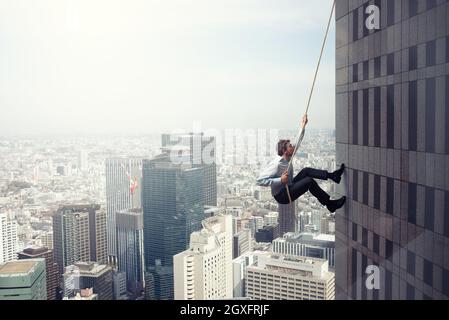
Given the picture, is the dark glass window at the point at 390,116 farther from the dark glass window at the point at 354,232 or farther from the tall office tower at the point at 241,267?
the tall office tower at the point at 241,267

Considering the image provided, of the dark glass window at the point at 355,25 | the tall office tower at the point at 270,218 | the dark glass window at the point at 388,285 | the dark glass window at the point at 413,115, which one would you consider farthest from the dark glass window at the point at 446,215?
the dark glass window at the point at 355,25

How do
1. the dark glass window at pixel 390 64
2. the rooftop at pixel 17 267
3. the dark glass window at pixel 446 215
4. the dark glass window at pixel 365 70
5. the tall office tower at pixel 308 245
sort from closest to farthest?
the dark glass window at pixel 446 215 → the dark glass window at pixel 390 64 → the dark glass window at pixel 365 70 → the rooftop at pixel 17 267 → the tall office tower at pixel 308 245

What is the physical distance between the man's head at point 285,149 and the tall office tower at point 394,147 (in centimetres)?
73

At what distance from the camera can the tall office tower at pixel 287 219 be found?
12.8 feet

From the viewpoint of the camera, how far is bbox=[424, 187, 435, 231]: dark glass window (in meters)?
2.86

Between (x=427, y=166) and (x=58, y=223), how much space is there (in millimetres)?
3347

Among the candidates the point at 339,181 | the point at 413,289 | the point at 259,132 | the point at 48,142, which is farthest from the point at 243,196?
the point at 48,142

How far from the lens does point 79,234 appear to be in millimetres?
4402

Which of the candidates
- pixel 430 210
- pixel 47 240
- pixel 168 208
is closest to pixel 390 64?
pixel 430 210

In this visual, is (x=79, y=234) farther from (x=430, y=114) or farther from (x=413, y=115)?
(x=430, y=114)

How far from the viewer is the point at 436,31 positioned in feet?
8.93

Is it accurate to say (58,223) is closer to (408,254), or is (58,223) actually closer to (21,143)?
(21,143)

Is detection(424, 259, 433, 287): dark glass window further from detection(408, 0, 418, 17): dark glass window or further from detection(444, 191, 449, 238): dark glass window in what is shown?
detection(408, 0, 418, 17): dark glass window

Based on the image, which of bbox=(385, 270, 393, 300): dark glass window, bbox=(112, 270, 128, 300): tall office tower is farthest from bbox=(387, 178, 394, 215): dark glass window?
bbox=(112, 270, 128, 300): tall office tower
